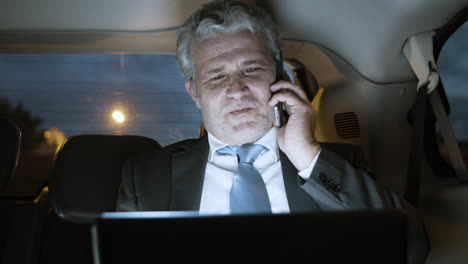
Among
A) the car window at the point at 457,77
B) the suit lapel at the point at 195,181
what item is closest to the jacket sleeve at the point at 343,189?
the suit lapel at the point at 195,181

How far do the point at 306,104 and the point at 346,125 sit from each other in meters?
0.52

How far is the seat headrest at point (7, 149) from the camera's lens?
67.9 inches

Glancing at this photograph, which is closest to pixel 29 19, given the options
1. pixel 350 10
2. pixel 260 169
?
pixel 260 169

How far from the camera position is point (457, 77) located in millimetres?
1932

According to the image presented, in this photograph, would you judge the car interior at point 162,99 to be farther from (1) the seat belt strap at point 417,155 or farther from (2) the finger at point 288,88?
(2) the finger at point 288,88

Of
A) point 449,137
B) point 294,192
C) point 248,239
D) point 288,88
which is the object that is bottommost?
point 294,192

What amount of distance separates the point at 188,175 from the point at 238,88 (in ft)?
1.37

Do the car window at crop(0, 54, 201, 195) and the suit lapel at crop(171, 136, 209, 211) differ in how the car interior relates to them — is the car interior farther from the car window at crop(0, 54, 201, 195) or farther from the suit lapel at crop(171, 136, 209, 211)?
the suit lapel at crop(171, 136, 209, 211)

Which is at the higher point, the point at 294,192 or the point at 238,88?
the point at 238,88

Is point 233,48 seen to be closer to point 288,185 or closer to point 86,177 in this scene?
point 288,185

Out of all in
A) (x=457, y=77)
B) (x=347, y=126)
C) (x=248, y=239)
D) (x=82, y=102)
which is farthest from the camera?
(x=82, y=102)

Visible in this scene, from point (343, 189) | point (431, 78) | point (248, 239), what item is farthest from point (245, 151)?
point (248, 239)

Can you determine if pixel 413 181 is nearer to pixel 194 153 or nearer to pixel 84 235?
pixel 194 153

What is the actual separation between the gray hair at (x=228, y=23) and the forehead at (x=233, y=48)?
0.9 inches
